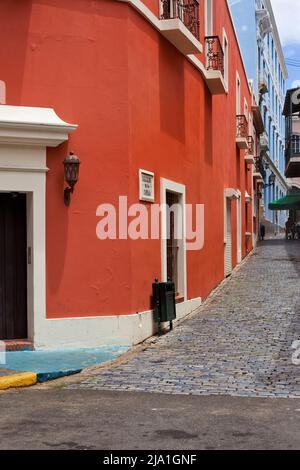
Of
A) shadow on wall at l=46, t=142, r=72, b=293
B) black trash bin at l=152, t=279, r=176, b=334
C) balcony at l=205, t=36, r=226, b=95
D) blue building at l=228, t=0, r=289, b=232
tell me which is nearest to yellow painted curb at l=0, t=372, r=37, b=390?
shadow on wall at l=46, t=142, r=72, b=293

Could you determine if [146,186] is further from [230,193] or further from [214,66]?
[230,193]

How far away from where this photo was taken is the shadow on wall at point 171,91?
1129 cm

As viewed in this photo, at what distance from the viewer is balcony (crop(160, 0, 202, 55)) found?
434 inches

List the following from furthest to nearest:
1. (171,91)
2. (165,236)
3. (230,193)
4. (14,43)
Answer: (230,193), (171,91), (165,236), (14,43)

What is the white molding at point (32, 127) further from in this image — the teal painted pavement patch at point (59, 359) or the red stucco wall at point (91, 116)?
the teal painted pavement patch at point (59, 359)

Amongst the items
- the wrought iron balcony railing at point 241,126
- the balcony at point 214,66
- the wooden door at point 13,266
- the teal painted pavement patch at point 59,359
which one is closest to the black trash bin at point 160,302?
the teal painted pavement patch at point 59,359

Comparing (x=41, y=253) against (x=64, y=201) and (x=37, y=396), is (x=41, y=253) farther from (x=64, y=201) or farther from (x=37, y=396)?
(x=37, y=396)

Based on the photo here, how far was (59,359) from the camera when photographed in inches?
341

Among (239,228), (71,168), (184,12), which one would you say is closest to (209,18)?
(184,12)

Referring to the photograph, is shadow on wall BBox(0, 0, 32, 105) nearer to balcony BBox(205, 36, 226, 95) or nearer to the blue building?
balcony BBox(205, 36, 226, 95)

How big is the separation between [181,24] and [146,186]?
3.01 meters

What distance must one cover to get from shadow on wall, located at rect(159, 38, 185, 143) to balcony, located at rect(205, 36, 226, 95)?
6.62 feet

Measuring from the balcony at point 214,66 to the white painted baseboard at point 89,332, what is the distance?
257 inches
